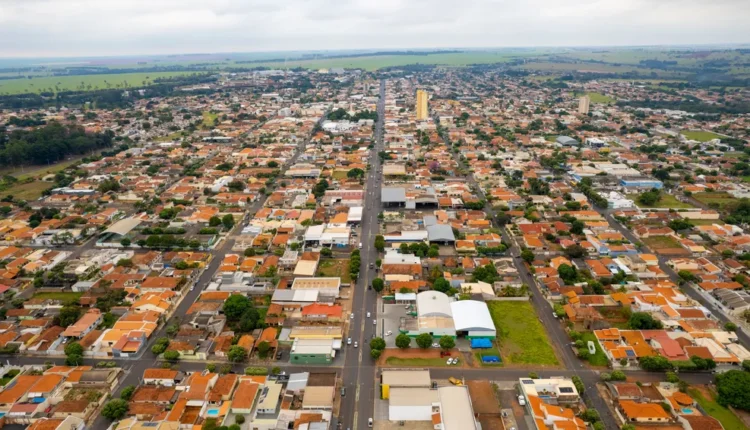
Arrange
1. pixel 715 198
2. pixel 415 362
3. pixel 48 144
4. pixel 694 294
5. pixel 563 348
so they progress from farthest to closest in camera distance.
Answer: pixel 48 144, pixel 715 198, pixel 694 294, pixel 563 348, pixel 415 362

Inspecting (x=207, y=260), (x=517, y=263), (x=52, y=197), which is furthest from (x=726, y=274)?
(x=52, y=197)

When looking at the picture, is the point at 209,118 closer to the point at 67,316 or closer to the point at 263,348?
the point at 67,316

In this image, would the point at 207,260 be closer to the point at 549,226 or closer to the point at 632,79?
the point at 549,226

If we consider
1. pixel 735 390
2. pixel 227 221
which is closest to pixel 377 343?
pixel 735 390

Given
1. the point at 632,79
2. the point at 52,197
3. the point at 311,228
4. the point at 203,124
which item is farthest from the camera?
the point at 632,79

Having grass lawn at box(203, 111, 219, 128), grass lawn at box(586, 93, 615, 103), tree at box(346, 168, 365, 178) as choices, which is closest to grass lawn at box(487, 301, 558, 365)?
tree at box(346, 168, 365, 178)

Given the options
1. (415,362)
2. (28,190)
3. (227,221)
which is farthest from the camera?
(28,190)
